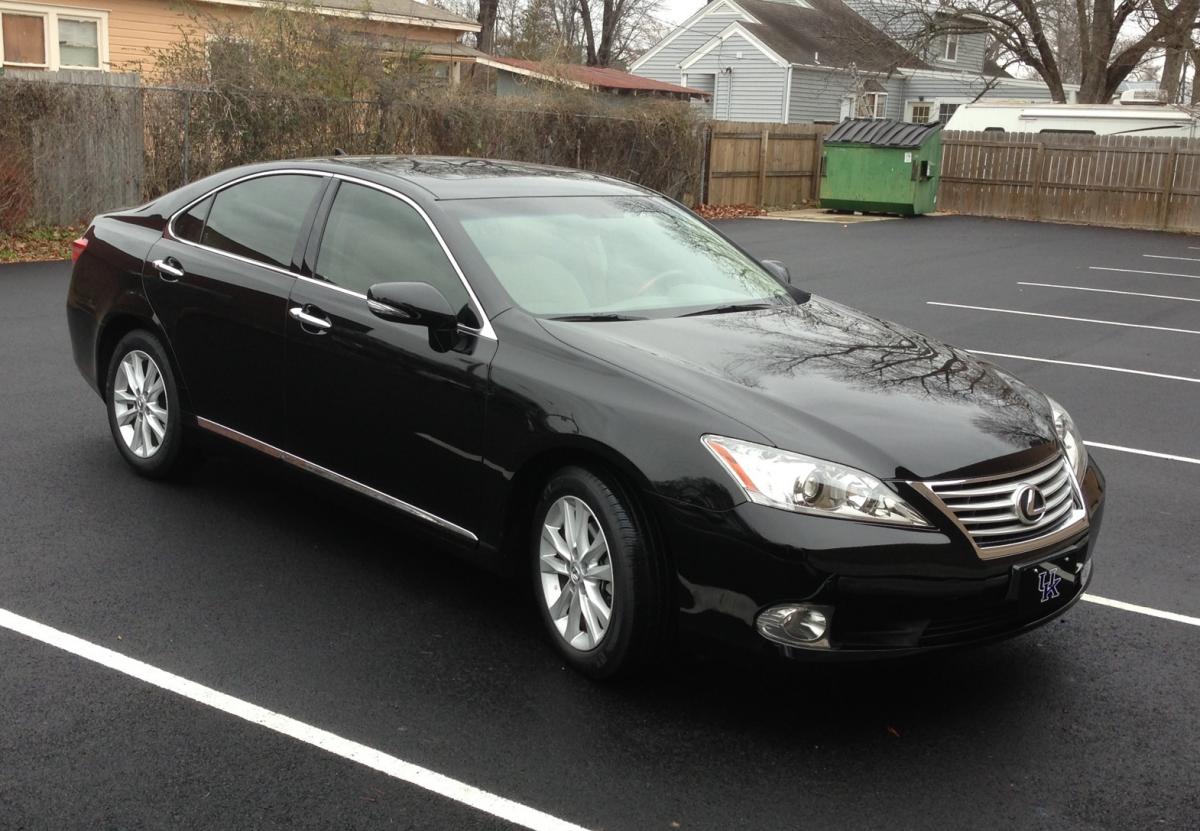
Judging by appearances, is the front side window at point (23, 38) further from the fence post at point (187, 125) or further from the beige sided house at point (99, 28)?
the fence post at point (187, 125)

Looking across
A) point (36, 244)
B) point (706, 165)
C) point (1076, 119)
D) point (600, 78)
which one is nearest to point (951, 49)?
point (600, 78)

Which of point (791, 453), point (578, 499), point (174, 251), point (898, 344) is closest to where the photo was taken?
point (791, 453)

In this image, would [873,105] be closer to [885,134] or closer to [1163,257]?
[885,134]

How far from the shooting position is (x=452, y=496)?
4531 mm

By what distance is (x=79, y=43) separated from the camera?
24.4 metres

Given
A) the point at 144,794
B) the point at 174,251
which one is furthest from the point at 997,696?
the point at 174,251

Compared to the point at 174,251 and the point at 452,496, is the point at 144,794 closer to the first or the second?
the point at 452,496

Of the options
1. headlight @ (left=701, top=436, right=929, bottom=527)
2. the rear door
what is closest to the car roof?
the rear door

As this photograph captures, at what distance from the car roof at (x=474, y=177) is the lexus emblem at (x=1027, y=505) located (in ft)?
7.77

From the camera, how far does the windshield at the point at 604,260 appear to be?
4.76 meters

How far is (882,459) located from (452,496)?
156cm

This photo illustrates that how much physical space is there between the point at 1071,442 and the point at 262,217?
11.3ft

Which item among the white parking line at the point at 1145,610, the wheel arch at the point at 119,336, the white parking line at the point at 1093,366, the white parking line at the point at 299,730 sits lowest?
the white parking line at the point at 299,730

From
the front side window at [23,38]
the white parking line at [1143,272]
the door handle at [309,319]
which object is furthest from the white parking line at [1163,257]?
the front side window at [23,38]
